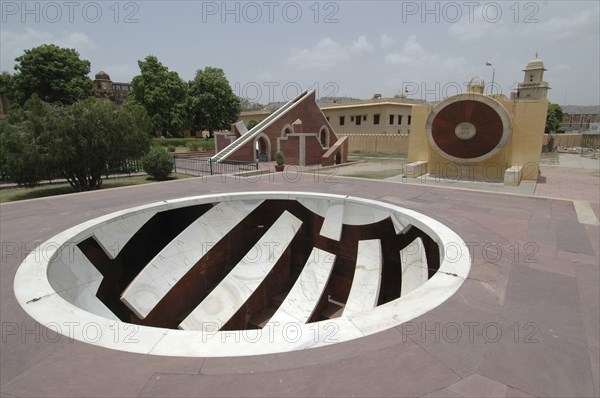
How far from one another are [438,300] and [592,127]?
88.1 metres

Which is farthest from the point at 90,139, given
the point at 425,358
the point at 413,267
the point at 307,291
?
the point at 425,358

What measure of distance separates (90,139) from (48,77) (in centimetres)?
2882

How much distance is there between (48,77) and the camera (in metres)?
33.5

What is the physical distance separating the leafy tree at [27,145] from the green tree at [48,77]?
23.6 meters

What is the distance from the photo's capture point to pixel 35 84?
33.0 m

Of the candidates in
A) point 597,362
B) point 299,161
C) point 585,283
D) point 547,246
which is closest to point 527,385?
point 597,362

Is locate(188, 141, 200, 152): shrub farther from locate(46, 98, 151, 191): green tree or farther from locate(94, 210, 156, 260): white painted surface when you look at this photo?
locate(94, 210, 156, 260): white painted surface

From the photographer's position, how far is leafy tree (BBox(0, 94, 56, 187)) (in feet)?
39.3

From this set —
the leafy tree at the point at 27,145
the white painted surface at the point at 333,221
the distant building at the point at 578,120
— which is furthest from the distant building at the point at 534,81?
the distant building at the point at 578,120

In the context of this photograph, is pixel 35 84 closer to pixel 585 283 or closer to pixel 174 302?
pixel 174 302

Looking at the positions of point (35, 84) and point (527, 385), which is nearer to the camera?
point (527, 385)

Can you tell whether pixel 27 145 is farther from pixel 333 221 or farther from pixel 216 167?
pixel 333 221

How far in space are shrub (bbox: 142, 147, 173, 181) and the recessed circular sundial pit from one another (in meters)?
7.43

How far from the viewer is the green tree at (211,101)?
1596 inches
